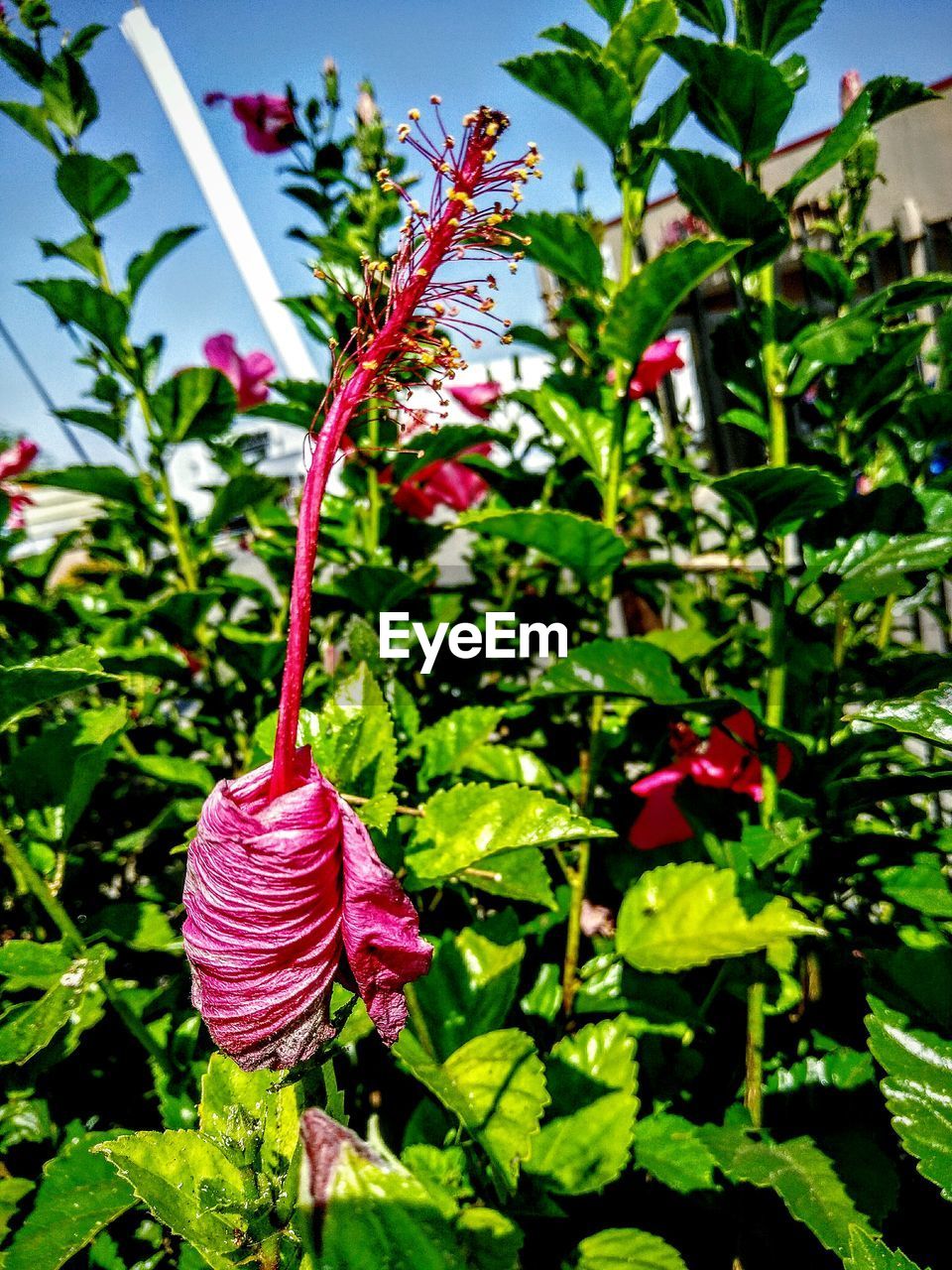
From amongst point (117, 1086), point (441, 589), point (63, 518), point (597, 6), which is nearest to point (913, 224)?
point (597, 6)

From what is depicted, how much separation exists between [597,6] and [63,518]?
3020 mm

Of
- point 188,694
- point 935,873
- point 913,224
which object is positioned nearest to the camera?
point 935,873

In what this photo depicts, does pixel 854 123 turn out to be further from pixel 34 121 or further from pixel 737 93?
pixel 34 121

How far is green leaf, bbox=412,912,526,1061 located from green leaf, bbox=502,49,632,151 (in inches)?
34.3

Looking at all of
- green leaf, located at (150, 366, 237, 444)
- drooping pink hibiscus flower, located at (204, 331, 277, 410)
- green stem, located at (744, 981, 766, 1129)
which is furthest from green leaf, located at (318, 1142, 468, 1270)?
drooping pink hibiscus flower, located at (204, 331, 277, 410)

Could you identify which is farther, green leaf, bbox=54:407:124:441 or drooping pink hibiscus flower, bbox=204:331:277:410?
drooping pink hibiscus flower, bbox=204:331:277:410

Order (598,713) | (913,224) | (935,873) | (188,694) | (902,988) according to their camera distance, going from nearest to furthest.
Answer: (902,988) → (935,873) → (598,713) → (188,694) → (913,224)

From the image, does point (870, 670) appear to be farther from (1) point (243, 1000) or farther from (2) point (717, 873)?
(1) point (243, 1000)

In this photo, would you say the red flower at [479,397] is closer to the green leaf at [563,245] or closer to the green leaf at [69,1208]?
the green leaf at [563,245]

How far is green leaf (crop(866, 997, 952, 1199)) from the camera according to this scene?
0.58 metres

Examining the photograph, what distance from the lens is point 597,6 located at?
0.91m

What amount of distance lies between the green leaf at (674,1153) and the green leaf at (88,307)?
48.0 inches

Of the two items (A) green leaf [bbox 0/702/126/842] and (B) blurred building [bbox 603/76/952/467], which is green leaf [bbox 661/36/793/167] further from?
(A) green leaf [bbox 0/702/126/842]

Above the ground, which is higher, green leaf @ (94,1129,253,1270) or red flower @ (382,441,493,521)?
red flower @ (382,441,493,521)
